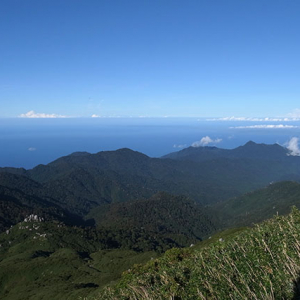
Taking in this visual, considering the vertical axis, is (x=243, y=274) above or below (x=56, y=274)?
above

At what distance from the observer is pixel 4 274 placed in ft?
523

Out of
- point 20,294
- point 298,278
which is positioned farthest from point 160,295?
point 20,294

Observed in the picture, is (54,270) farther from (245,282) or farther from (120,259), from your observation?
(245,282)

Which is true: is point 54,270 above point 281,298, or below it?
below

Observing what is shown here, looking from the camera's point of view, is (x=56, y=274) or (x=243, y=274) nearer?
(x=243, y=274)

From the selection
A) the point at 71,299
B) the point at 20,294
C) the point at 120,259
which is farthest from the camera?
the point at 120,259

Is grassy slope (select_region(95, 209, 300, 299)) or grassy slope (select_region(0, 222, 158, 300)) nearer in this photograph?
grassy slope (select_region(95, 209, 300, 299))

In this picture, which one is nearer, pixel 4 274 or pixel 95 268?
pixel 4 274

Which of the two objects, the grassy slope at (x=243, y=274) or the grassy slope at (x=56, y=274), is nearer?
the grassy slope at (x=243, y=274)

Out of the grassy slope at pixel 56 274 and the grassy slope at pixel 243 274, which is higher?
the grassy slope at pixel 243 274

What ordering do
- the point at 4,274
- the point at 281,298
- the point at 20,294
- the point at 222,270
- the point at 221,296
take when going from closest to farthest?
the point at 281,298
the point at 221,296
the point at 222,270
the point at 20,294
the point at 4,274

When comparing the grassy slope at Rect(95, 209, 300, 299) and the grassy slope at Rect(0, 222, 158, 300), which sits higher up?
the grassy slope at Rect(95, 209, 300, 299)

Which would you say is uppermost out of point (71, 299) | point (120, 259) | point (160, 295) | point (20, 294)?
point (160, 295)

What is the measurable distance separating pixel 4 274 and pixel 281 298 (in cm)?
18539
